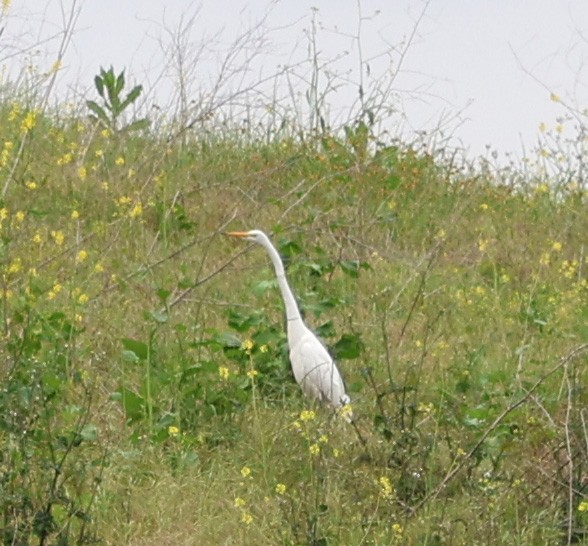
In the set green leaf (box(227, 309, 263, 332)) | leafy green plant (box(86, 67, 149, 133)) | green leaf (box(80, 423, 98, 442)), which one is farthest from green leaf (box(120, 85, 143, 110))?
green leaf (box(80, 423, 98, 442))

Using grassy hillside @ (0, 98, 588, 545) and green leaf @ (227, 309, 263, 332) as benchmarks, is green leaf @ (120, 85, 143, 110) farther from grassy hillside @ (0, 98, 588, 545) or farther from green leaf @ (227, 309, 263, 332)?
green leaf @ (227, 309, 263, 332)

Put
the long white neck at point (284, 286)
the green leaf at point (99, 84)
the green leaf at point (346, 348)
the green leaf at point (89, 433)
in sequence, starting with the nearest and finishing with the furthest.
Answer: the green leaf at point (89, 433) < the green leaf at point (346, 348) < the long white neck at point (284, 286) < the green leaf at point (99, 84)

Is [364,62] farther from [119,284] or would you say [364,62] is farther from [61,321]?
[61,321]

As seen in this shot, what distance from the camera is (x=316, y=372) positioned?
568cm

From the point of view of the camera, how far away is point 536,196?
9000mm

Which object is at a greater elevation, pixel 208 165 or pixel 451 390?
pixel 208 165

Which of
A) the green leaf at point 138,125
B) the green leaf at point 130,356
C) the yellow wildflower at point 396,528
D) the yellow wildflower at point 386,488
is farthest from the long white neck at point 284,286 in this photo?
the green leaf at point 138,125

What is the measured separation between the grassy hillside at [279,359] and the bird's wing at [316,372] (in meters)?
0.07

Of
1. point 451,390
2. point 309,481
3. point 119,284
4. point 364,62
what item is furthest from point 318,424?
point 364,62

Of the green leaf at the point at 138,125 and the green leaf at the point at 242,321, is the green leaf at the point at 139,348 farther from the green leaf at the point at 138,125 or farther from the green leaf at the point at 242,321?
the green leaf at the point at 138,125

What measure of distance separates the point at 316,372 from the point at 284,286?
1.23ft

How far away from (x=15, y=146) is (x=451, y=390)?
3.15m

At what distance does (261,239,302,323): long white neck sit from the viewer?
586cm

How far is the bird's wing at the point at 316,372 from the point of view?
18.6 ft
